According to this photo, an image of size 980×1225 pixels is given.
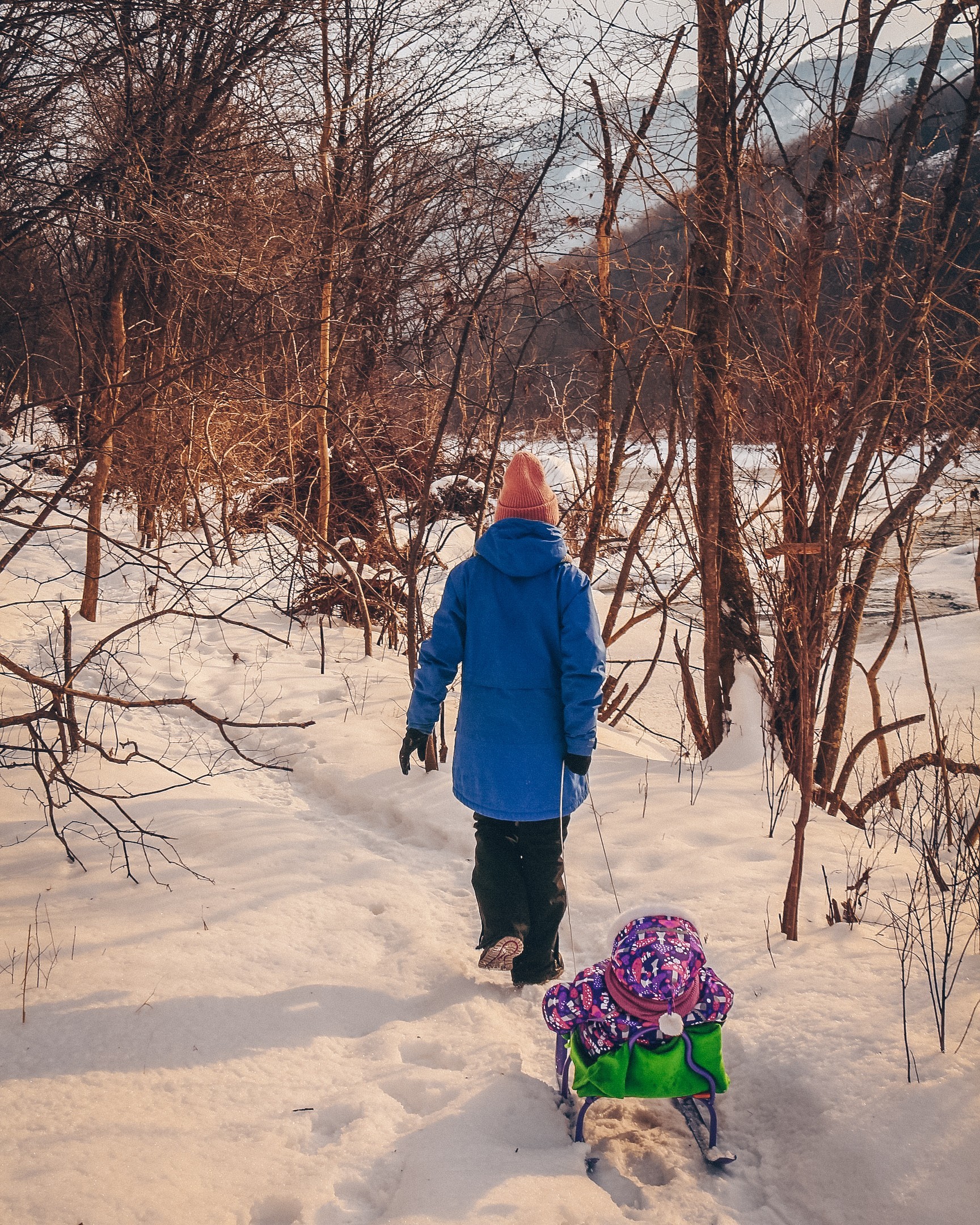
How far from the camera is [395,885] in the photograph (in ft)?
11.3

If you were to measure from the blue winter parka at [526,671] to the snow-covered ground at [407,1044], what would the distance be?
0.69 m

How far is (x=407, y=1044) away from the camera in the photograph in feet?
8.21

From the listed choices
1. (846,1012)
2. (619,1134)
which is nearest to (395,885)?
(619,1134)

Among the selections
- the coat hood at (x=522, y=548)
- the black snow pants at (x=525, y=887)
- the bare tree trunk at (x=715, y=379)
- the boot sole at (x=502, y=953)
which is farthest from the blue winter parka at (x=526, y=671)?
the bare tree trunk at (x=715, y=379)

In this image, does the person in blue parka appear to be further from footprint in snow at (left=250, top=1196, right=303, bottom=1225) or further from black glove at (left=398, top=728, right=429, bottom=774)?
footprint in snow at (left=250, top=1196, right=303, bottom=1225)

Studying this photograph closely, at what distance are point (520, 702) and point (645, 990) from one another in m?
0.97

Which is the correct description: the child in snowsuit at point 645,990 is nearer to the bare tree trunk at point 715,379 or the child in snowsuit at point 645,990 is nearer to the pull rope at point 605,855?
the pull rope at point 605,855

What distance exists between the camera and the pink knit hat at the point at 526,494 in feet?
9.04

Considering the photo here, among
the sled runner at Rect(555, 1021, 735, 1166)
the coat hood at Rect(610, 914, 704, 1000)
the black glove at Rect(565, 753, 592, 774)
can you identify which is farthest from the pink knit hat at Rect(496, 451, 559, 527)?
the sled runner at Rect(555, 1021, 735, 1166)

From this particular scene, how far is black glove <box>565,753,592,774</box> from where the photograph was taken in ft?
8.73

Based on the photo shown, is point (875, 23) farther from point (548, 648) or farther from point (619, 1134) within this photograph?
point (619, 1134)

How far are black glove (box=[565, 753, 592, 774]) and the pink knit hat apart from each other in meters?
0.76

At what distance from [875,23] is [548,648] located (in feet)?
15.9

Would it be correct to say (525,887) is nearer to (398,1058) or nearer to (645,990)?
(398,1058)
